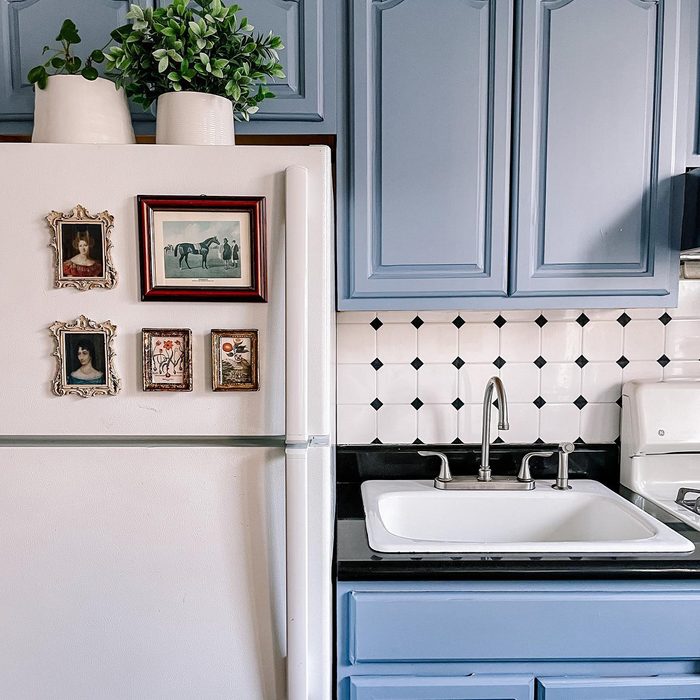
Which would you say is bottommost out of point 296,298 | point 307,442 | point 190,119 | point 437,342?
point 307,442

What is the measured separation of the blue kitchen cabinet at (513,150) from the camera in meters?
1.38

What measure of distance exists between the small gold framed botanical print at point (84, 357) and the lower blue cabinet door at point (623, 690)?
102 centimetres

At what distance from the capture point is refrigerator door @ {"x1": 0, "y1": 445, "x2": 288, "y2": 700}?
1003 millimetres

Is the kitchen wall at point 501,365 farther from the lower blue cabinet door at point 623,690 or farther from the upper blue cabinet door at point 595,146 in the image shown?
the lower blue cabinet door at point 623,690

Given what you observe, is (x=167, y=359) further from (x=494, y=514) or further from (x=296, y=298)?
(x=494, y=514)

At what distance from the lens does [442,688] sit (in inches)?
46.3

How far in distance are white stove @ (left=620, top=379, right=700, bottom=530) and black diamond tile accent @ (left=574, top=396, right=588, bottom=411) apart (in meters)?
0.11

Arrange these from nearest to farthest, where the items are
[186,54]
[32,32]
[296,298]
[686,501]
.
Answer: [296,298] → [186,54] → [32,32] → [686,501]

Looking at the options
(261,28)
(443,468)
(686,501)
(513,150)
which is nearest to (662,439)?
(686,501)

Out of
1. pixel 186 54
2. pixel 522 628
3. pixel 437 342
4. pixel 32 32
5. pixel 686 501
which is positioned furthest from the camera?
pixel 437 342

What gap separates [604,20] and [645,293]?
2.10ft

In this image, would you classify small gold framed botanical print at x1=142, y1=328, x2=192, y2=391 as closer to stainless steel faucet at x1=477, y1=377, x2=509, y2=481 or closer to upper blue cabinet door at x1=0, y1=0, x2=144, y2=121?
upper blue cabinet door at x1=0, y1=0, x2=144, y2=121

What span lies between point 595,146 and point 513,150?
191 mm

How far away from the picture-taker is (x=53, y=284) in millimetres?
979
